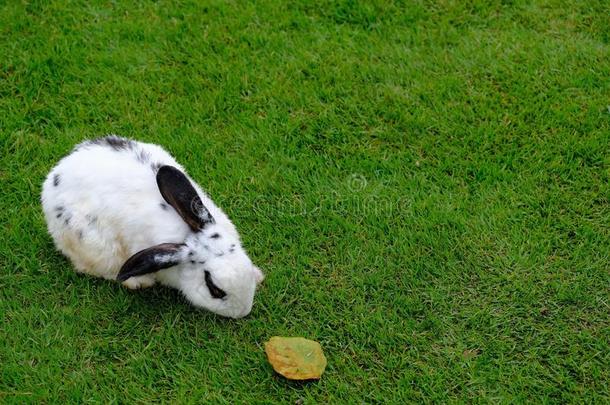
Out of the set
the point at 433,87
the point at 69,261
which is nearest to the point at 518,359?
the point at 433,87

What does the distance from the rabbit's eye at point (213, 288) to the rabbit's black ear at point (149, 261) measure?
169 millimetres

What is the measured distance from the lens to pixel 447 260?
374 cm

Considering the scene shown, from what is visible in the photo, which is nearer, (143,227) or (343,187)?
(143,227)

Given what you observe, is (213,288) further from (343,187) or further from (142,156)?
(343,187)

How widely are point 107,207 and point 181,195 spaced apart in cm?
39

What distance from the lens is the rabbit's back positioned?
337cm

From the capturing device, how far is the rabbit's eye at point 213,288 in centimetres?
325

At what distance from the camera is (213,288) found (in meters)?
3.27

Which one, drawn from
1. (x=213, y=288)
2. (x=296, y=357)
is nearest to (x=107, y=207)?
(x=213, y=288)

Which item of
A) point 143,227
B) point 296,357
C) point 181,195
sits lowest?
point 296,357

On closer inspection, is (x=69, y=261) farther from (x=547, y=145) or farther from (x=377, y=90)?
(x=547, y=145)

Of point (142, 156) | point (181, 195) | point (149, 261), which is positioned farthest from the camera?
point (142, 156)

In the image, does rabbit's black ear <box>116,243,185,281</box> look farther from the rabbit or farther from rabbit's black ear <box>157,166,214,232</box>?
rabbit's black ear <box>157,166,214,232</box>

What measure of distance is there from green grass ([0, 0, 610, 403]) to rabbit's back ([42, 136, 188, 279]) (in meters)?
0.22
